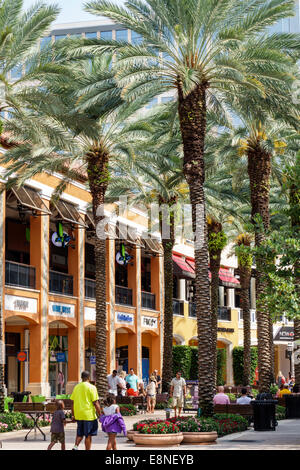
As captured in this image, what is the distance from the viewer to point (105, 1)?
75.7 ft

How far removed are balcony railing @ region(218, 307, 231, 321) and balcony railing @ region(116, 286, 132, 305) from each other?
1517cm

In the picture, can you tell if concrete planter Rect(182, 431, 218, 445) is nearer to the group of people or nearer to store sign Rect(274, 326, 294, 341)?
the group of people

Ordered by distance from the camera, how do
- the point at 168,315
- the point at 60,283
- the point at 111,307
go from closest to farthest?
the point at 168,315
the point at 60,283
the point at 111,307

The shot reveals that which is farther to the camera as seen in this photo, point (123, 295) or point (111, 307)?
point (123, 295)

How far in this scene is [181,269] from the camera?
2036 inches

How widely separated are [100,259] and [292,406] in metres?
8.39

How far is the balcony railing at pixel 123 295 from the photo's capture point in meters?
45.9

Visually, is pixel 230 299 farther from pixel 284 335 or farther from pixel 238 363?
pixel 284 335

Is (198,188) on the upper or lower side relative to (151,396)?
upper

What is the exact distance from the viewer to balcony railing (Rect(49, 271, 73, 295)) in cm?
3809

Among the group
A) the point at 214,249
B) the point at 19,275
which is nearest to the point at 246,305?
the point at 214,249

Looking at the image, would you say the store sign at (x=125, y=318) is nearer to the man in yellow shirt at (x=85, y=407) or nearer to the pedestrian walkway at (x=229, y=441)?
the pedestrian walkway at (x=229, y=441)
